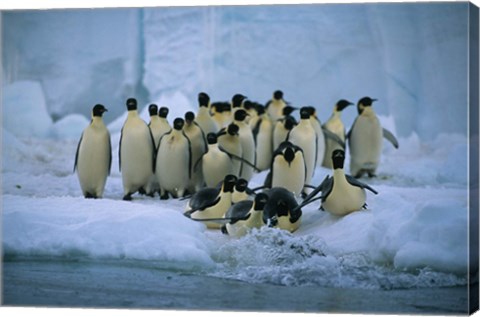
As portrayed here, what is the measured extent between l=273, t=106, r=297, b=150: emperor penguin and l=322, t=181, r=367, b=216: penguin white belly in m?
1.22

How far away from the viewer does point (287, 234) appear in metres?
6.12

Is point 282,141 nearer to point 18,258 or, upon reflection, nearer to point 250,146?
point 250,146

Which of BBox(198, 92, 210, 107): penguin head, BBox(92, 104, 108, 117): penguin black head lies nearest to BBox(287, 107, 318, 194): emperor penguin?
BBox(198, 92, 210, 107): penguin head

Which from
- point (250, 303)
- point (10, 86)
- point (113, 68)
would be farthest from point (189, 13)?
point (250, 303)

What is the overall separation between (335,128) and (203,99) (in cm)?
120

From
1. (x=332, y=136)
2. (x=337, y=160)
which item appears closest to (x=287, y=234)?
(x=337, y=160)

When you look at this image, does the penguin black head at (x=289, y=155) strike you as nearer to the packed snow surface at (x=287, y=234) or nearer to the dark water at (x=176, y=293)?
the packed snow surface at (x=287, y=234)

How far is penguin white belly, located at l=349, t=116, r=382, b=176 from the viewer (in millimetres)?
7289

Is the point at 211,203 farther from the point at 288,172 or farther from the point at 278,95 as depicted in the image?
the point at 278,95

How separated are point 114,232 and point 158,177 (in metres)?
1.03

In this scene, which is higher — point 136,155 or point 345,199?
point 136,155

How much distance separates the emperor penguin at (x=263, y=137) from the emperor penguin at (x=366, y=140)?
54 cm

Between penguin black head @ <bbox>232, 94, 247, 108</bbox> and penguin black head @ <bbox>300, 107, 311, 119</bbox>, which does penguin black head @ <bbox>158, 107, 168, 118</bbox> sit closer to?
penguin black head @ <bbox>232, 94, 247, 108</bbox>

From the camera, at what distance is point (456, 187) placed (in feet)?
19.5
